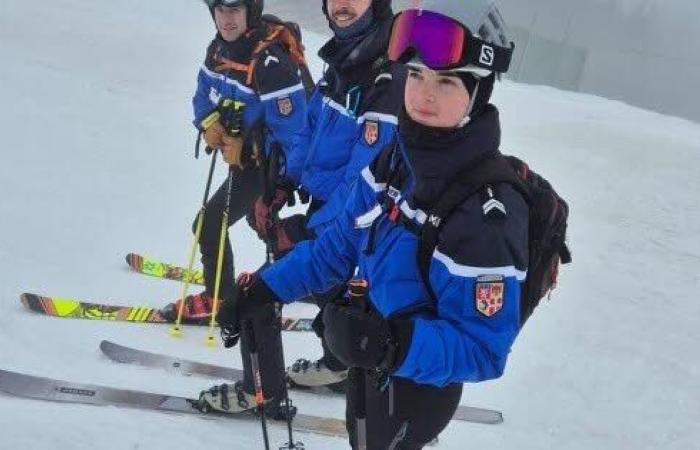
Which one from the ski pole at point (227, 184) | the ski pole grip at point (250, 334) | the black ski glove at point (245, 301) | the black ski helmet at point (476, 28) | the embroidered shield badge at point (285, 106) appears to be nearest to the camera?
the black ski helmet at point (476, 28)

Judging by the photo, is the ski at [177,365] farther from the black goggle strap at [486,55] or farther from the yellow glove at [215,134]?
the black goggle strap at [486,55]

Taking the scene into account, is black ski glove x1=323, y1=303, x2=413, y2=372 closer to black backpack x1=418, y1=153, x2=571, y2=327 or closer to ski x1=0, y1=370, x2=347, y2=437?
black backpack x1=418, y1=153, x2=571, y2=327

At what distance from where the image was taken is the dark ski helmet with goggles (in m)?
2.39

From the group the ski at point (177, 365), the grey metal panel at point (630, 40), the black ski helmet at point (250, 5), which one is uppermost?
the grey metal panel at point (630, 40)

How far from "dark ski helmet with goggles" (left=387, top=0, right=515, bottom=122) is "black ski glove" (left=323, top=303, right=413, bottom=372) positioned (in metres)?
0.82

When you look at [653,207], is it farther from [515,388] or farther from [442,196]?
[442,196]

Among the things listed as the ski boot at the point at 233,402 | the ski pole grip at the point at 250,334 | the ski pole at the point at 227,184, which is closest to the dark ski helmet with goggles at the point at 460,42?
the ski pole grip at the point at 250,334

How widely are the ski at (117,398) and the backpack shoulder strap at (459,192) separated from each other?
238cm

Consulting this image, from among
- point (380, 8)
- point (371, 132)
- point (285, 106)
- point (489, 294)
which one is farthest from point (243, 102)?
point (489, 294)

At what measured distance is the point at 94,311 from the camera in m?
5.66

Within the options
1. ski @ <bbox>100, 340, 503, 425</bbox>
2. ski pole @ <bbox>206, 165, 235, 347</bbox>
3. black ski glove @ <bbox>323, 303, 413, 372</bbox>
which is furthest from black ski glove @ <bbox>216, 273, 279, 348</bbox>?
ski pole @ <bbox>206, 165, 235, 347</bbox>

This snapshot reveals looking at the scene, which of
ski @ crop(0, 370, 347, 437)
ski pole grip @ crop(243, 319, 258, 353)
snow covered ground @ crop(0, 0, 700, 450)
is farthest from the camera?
snow covered ground @ crop(0, 0, 700, 450)

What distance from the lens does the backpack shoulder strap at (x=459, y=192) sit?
90.9 inches

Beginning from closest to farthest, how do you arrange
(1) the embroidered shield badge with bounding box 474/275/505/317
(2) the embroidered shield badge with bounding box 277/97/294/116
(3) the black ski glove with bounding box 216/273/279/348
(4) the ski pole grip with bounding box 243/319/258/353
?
(1) the embroidered shield badge with bounding box 474/275/505/317
(3) the black ski glove with bounding box 216/273/279/348
(4) the ski pole grip with bounding box 243/319/258/353
(2) the embroidered shield badge with bounding box 277/97/294/116
